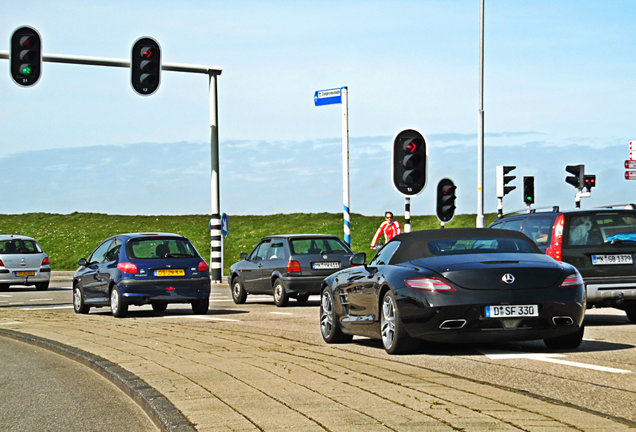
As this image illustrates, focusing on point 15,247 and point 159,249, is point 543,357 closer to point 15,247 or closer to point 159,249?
point 159,249

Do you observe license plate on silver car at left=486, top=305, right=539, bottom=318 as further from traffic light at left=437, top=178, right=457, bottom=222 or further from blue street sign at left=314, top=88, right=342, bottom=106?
blue street sign at left=314, top=88, right=342, bottom=106

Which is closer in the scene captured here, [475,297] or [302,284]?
[475,297]

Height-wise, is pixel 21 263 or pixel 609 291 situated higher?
pixel 609 291

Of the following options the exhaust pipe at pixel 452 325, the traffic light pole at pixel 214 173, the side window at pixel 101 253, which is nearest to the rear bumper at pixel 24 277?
the traffic light pole at pixel 214 173

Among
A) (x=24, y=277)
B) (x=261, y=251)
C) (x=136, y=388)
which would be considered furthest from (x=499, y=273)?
(x=24, y=277)

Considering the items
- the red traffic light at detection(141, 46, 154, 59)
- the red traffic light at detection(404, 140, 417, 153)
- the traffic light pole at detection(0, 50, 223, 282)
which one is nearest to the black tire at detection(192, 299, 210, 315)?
the red traffic light at detection(404, 140, 417, 153)

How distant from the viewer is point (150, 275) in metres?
18.8

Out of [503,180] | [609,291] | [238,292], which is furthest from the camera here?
[503,180]

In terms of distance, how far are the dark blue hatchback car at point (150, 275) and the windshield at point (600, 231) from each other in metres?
7.20

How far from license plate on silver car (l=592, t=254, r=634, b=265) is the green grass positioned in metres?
41.3

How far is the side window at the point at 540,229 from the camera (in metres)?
14.8

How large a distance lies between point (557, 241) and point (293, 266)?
780cm

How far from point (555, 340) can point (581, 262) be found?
3.63 meters

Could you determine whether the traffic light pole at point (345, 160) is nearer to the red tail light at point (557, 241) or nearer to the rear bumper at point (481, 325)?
the red tail light at point (557, 241)
